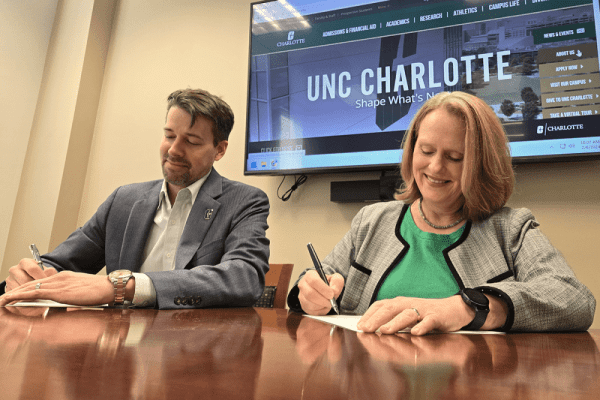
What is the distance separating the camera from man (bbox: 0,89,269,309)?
3.76ft

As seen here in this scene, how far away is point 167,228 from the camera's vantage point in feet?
4.78

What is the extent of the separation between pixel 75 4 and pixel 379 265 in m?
3.16

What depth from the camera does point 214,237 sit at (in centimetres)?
137

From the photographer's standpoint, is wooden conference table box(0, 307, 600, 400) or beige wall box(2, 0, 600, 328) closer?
wooden conference table box(0, 307, 600, 400)

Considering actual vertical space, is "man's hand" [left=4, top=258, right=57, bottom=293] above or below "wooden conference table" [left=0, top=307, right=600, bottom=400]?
above

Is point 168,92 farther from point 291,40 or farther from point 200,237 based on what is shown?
point 200,237

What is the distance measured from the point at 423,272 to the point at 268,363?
0.79 meters

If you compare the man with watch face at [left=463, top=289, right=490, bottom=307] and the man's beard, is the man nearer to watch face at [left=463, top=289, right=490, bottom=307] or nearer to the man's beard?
the man's beard

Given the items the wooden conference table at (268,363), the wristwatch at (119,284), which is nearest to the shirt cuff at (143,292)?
the wristwatch at (119,284)

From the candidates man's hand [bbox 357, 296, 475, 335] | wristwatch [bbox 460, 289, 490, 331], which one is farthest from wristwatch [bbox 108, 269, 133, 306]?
wristwatch [bbox 460, 289, 490, 331]

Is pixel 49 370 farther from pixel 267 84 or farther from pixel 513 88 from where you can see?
pixel 267 84

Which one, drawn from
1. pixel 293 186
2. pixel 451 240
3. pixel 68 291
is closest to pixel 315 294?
pixel 451 240

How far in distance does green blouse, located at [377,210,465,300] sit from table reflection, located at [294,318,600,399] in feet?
1.23

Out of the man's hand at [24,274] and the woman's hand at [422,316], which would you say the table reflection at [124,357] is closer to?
the woman's hand at [422,316]
